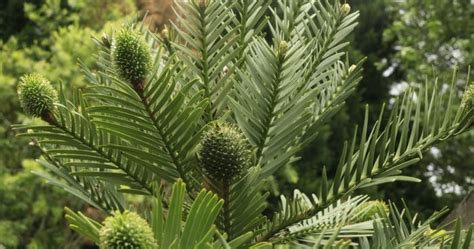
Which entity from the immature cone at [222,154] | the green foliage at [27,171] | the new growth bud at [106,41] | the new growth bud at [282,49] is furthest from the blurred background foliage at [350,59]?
the immature cone at [222,154]

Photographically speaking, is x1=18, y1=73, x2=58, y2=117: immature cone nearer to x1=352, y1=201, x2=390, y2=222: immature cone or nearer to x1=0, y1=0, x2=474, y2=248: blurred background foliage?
x1=352, y1=201, x2=390, y2=222: immature cone

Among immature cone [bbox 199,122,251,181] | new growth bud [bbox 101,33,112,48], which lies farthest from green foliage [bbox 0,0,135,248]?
immature cone [bbox 199,122,251,181]

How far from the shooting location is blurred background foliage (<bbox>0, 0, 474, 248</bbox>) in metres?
6.14

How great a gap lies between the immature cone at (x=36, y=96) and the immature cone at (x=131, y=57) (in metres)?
0.16

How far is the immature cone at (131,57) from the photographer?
2.43ft

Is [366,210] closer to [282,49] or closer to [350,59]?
[282,49]

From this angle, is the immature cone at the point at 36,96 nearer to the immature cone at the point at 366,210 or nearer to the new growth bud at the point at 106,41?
the new growth bud at the point at 106,41

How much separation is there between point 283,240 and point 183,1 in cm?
40

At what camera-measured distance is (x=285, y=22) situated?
1101mm

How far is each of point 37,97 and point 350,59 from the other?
631 cm

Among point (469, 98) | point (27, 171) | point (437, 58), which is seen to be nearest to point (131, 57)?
point (469, 98)

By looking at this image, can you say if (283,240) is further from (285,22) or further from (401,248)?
(285,22)

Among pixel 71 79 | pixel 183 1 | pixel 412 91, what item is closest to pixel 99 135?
pixel 183 1

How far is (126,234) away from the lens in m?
0.53
